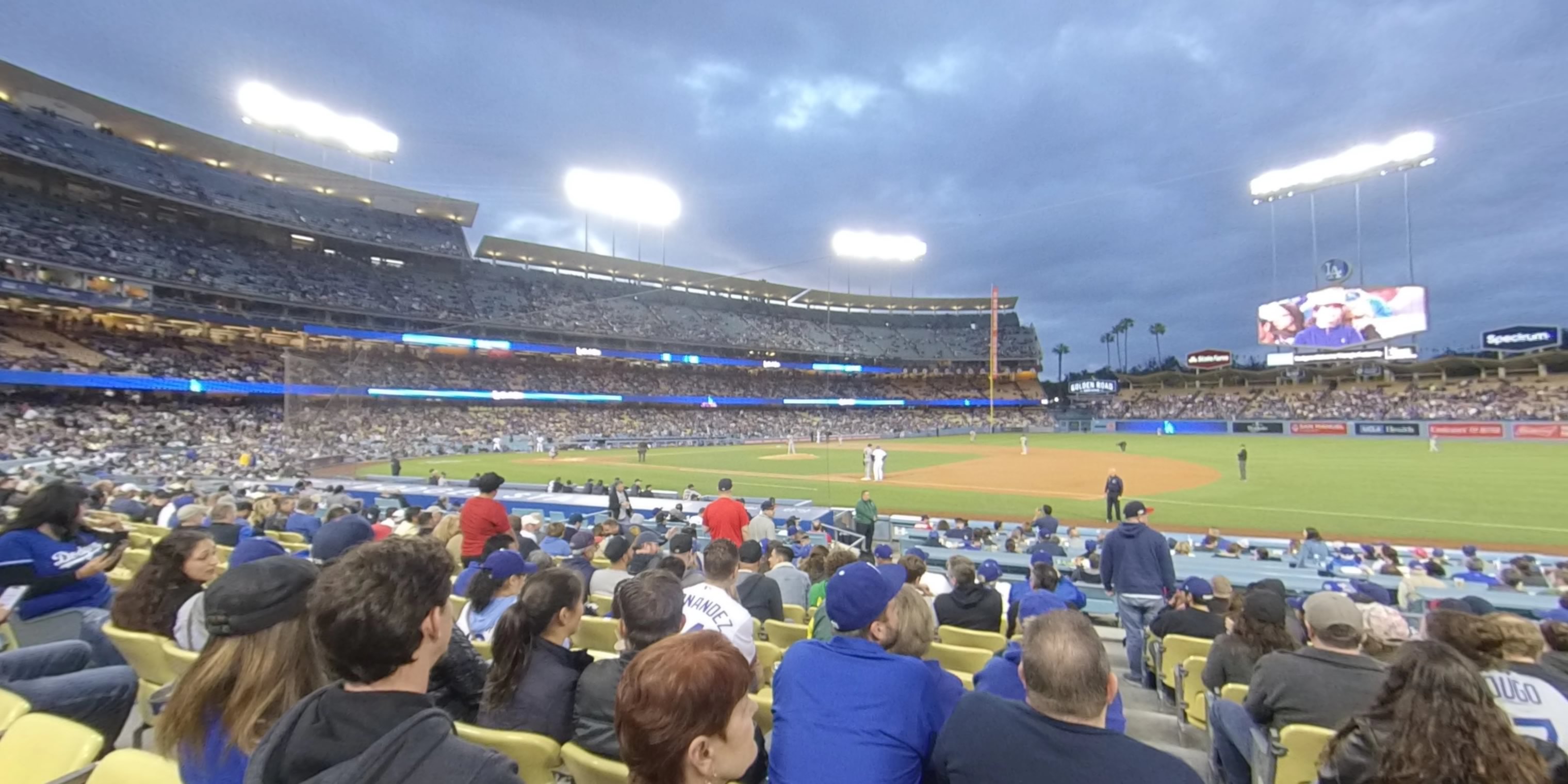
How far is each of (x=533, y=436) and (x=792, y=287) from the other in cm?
4082

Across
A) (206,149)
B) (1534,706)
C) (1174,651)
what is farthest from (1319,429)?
(206,149)

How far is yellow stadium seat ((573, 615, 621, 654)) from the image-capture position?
5777 mm

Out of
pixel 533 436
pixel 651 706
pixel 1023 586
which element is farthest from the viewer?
pixel 533 436

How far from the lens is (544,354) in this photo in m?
63.4

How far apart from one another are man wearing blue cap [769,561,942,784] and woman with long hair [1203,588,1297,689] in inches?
122

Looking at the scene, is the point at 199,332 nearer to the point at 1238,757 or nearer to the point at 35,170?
the point at 35,170

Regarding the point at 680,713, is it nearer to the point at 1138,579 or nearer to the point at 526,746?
the point at 526,746

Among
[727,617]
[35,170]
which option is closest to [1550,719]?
[727,617]

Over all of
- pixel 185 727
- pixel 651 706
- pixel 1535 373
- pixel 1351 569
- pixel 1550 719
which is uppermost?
pixel 1535 373

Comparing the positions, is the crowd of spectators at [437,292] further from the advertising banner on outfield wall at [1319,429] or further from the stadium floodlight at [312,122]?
the advertising banner on outfield wall at [1319,429]

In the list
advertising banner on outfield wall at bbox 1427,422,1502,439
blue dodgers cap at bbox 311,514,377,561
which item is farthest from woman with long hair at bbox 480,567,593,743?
advertising banner on outfield wall at bbox 1427,422,1502,439

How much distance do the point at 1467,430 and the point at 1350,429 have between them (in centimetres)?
655

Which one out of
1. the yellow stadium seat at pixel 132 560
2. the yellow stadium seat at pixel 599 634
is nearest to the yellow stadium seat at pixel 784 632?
the yellow stadium seat at pixel 599 634

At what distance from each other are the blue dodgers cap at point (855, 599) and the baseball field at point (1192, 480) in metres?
17.9
